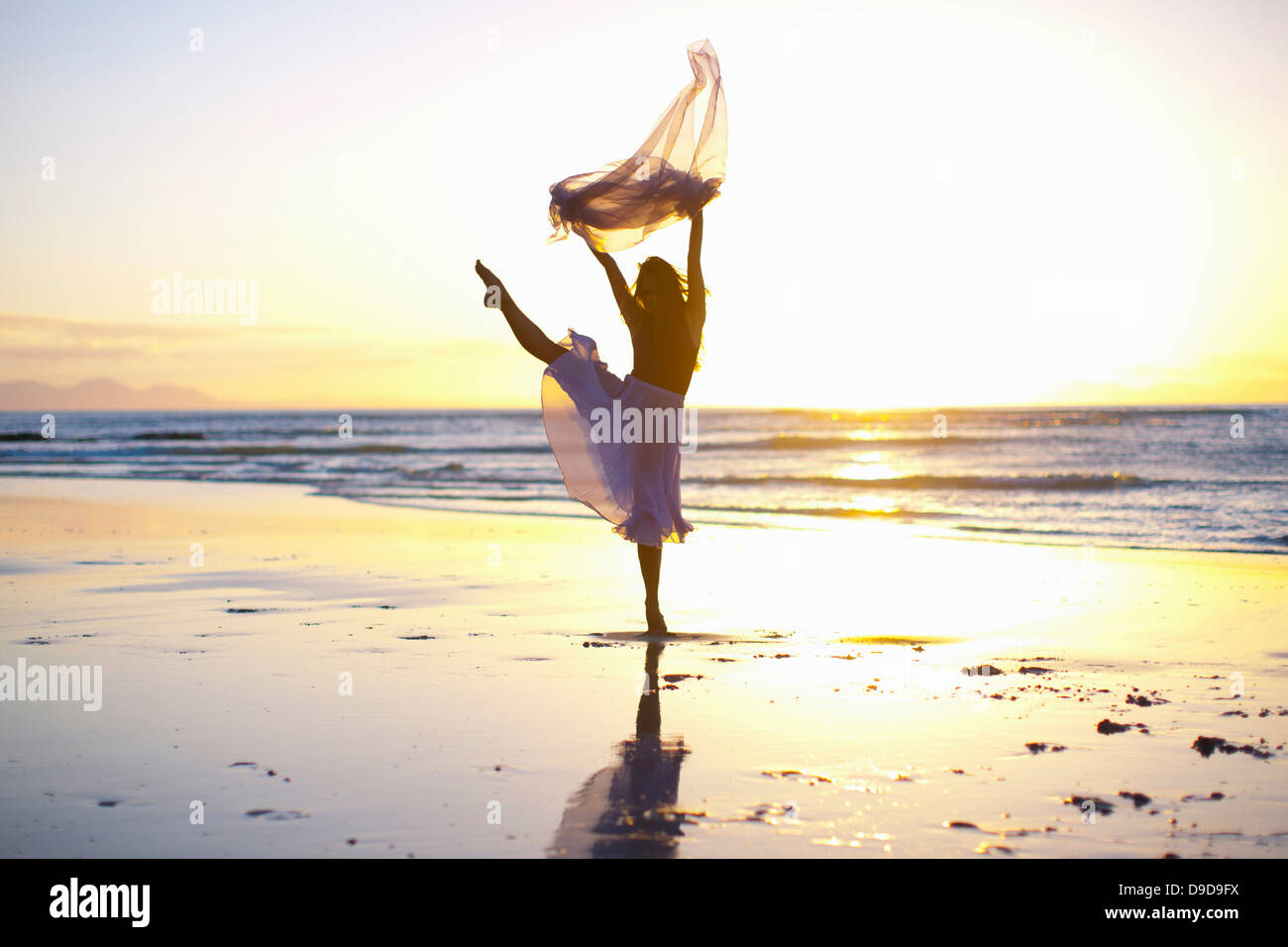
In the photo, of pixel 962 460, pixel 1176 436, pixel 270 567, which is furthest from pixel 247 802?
pixel 1176 436

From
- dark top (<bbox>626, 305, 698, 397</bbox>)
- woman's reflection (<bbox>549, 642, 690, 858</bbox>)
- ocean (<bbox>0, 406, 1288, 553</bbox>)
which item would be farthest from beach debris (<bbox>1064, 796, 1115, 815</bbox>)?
ocean (<bbox>0, 406, 1288, 553</bbox>)

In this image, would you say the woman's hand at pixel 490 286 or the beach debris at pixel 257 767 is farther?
the woman's hand at pixel 490 286

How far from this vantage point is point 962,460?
29891 mm

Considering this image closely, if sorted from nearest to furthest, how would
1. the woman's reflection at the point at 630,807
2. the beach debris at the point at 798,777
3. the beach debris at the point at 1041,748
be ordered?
the woman's reflection at the point at 630,807 < the beach debris at the point at 798,777 < the beach debris at the point at 1041,748

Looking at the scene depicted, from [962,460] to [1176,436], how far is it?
1210 cm

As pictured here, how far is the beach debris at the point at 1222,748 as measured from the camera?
12.7 feet

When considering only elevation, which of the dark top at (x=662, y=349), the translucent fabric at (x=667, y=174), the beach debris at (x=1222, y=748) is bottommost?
the beach debris at (x=1222, y=748)

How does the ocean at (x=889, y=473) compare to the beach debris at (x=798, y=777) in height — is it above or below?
above

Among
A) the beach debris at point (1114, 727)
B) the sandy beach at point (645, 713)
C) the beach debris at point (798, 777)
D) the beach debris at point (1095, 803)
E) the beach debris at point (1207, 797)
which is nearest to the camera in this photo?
the sandy beach at point (645, 713)

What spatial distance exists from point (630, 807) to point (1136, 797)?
66.8 inches

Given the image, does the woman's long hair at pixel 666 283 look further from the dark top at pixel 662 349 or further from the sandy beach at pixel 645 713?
the sandy beach at pixel 645 713

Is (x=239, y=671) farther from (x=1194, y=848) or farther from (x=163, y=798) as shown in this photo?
(x=1194, y=848)

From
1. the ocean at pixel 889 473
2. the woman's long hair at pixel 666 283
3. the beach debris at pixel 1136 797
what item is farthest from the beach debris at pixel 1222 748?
the ocean at pixel 889 473

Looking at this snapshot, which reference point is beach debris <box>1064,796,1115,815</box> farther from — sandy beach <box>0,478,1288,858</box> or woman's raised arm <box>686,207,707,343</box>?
woman's raised arm <box>686,207,707,343</box>
